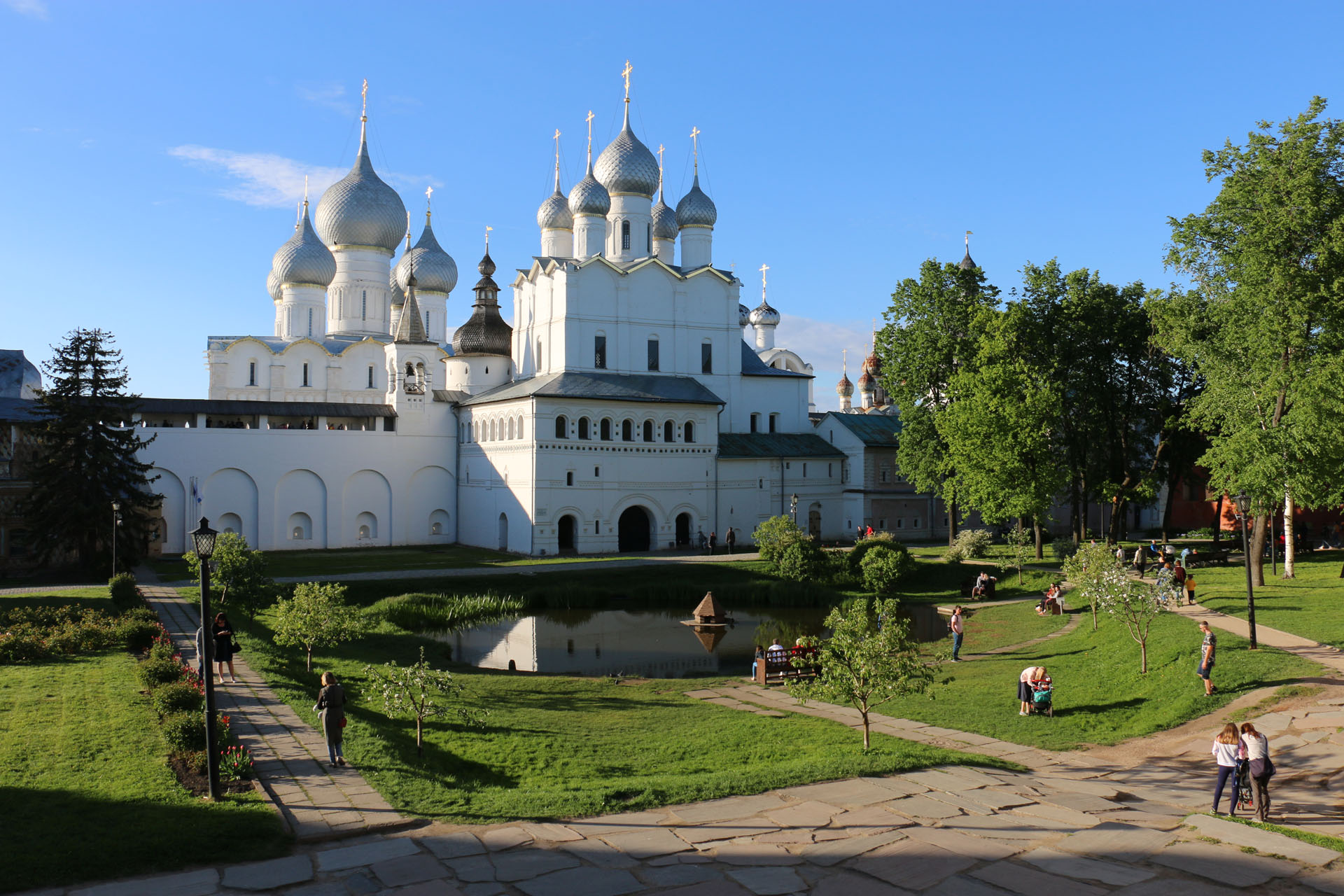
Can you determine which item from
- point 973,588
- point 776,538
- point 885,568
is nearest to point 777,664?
point 973,588

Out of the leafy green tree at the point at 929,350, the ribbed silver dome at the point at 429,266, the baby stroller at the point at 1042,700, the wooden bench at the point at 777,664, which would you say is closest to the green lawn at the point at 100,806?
the wooden bench at the point at 777,664

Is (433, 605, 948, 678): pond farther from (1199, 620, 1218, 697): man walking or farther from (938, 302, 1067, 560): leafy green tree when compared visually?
(1199, 620, 1218, 697): man walking

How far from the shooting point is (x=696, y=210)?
157ft

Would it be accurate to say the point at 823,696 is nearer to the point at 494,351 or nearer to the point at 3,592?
the point at 3,592

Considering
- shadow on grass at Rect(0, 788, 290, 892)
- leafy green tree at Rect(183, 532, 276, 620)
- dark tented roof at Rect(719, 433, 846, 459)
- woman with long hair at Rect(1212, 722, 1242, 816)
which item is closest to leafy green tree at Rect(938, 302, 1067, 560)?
dark tented roof at Rect(719, 433, 846, 459)

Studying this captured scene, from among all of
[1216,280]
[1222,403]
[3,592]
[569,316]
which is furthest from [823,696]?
[569,316]

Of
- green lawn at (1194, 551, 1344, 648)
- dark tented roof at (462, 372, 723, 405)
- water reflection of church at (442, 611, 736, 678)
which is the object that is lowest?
water reflection of church at (442, 611, 736, 678)

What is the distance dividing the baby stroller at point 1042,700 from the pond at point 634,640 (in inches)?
275

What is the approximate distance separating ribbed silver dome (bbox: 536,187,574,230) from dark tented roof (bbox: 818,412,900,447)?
16.1 m

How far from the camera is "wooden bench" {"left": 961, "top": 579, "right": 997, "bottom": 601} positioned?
30766mm

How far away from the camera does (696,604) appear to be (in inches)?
1283

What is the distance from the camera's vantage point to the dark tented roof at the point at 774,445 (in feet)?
147

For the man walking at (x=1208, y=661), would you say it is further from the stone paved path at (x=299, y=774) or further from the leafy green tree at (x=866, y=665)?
the stone paved path at (x=299, y=774)

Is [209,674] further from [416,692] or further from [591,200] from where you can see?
[591,200]
